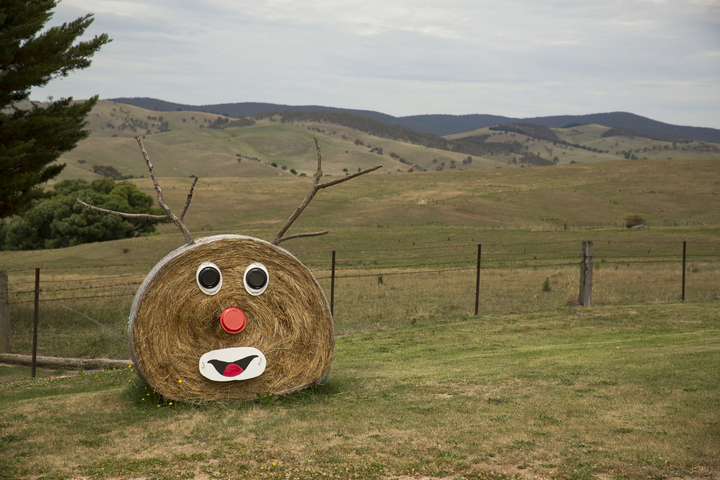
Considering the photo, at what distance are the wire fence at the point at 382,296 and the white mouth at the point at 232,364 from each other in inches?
115

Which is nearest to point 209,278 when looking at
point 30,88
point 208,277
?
point 208,277

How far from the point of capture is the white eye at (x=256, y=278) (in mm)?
7430

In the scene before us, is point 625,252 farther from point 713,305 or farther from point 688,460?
point 688,460

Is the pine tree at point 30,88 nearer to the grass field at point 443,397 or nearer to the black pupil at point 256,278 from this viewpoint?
the grass field at point 443,397

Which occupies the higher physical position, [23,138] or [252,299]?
[23,138]

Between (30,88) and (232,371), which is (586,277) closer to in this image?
(232,371)

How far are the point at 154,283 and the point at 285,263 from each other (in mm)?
1547

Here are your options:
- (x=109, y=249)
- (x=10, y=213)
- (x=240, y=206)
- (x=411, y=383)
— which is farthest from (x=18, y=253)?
(x=411, y=383)

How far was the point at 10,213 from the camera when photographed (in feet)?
49.7

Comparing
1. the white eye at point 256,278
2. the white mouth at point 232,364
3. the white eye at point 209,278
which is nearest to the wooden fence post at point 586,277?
the white eye at point 256,278

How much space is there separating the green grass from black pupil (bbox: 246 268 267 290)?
1413 mm

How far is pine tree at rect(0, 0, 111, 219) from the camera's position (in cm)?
1364

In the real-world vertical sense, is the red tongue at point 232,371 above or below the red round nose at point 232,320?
below

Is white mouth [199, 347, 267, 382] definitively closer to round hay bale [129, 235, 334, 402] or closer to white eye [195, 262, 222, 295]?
round hay bale [129, 235, 334, 402]
